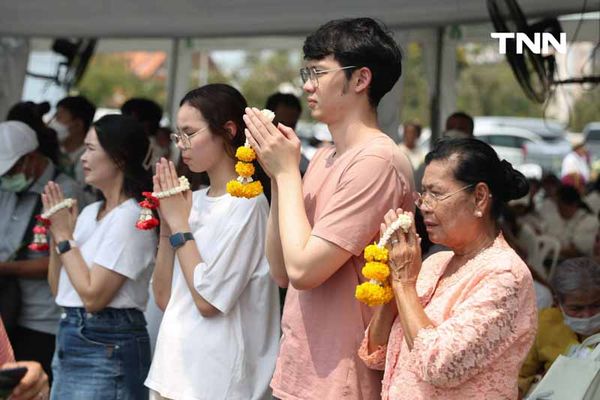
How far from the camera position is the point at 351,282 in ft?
10.7

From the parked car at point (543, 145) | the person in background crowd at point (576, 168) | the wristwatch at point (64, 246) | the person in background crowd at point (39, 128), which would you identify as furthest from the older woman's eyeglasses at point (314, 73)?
the parked car at point (543, 145)

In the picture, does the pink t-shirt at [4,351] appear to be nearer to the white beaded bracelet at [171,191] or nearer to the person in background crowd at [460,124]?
the white beaded bracelet at [171,191]

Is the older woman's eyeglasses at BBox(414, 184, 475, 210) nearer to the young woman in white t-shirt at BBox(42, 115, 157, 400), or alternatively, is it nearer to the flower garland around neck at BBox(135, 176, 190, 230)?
the flower garland around neck at BBox(135, 176, 190, 230)

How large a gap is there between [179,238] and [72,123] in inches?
151

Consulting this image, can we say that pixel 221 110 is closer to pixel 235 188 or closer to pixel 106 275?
pixel 235 188

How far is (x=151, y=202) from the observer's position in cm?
398

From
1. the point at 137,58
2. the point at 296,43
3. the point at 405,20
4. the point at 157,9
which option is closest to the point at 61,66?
the point at 296,43

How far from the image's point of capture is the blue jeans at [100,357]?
14.0ft

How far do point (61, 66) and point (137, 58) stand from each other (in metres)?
41.9

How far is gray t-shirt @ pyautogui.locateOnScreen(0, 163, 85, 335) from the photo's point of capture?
5215 mm

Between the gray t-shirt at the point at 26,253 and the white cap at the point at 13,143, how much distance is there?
6.2 inches

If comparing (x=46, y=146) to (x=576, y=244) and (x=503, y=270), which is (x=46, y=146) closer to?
(x=503, y=270)

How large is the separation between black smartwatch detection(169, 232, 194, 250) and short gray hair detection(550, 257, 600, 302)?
1568 millimetres

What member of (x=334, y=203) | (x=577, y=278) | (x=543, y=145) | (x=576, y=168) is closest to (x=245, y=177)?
(x=334, y=203)
